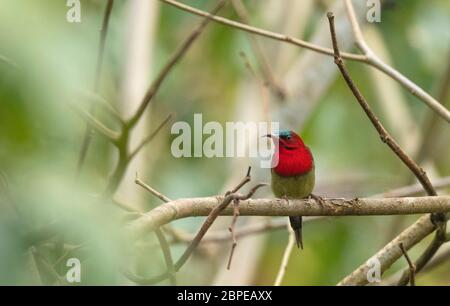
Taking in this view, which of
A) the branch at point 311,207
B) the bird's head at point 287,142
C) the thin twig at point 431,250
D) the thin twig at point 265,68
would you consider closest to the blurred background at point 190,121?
the thin twig at point 265,68

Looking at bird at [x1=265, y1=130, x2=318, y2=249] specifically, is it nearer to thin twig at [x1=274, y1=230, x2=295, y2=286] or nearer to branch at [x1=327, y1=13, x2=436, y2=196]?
thin twig at [x1=274, y1=230, x2=295, y2=286]

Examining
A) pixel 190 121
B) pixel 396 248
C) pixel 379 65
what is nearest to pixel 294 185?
pixel 396 248

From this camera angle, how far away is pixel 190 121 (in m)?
6.98

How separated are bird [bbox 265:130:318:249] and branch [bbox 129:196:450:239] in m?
0.63

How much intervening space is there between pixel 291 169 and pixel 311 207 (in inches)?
32.1

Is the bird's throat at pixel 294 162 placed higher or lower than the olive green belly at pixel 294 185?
higher

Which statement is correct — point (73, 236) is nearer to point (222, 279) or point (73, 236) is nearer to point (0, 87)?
point (0, 87)

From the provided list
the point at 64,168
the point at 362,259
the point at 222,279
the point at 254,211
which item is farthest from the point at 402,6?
the point at 64,168

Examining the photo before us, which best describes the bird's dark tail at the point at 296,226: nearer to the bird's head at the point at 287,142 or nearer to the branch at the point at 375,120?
the bird's head at the point at 287,142

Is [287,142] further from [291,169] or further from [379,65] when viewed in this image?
[379,65]

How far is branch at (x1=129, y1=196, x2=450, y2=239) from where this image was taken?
2.34 m

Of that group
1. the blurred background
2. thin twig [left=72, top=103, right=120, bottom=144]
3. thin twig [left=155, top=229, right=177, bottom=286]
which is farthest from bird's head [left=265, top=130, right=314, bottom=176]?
thin twig [left=155, top=229, right=177, bottom=286]

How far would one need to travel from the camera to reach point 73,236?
104cm

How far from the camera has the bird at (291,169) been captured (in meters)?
3.55
